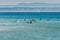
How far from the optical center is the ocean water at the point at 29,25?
249cm

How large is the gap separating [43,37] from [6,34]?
1.83 ft

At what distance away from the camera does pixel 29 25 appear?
A: 3.12m

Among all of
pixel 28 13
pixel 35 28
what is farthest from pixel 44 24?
pixel 28 13

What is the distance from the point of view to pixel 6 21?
335cm

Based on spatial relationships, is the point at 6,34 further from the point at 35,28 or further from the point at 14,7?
the point at 14,7

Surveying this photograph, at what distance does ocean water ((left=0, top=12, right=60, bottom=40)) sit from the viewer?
2.49 metres

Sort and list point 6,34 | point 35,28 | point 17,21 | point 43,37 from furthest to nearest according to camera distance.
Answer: point 17,21 → point 35,28 → point 6,34 → point 43,37
